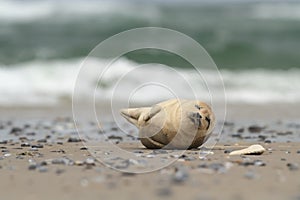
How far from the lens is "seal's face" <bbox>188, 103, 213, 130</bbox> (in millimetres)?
5477

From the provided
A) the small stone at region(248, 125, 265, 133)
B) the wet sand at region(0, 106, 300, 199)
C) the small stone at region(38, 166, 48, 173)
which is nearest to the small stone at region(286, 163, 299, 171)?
the wet sand at region(0, 106, 300, 199)

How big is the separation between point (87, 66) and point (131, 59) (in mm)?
2231

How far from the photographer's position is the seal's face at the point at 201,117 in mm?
5477

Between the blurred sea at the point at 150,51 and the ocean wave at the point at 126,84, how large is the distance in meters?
0.02

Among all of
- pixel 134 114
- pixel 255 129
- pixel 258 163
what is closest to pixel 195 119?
pixel 134 114

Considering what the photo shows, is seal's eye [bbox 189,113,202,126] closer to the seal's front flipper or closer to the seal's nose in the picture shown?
the seal's nose

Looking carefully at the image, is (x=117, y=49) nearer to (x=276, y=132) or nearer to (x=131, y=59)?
(x=131, y=59)

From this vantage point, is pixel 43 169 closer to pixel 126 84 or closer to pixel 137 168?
pixel 137 168

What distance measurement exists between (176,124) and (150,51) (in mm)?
13462

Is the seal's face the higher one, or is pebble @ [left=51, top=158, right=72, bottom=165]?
the seal's face

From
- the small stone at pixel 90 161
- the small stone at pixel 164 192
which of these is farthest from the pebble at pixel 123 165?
the small stone at pixel 164 192

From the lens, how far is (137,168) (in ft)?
14.6

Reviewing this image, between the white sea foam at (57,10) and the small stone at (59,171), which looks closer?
the small stone at (59,171)

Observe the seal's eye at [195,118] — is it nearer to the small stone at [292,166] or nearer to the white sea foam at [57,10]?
the small stone at [292,166]
